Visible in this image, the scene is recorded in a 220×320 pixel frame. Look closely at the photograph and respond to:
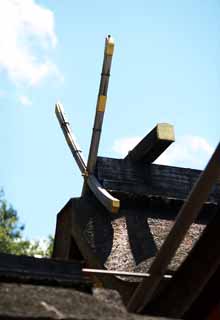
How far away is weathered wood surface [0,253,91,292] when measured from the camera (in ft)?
9.14

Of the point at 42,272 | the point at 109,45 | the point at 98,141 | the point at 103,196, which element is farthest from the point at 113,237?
the point at 42,272

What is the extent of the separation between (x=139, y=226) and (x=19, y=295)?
7.04 meters

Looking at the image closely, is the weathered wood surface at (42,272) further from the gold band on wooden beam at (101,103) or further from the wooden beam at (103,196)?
the gold band on wooden beam at (101,103)

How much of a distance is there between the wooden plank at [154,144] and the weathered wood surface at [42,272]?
6770mm

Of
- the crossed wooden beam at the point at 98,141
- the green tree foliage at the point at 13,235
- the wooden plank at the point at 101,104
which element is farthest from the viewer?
the green tree foliage at the point at 13,235

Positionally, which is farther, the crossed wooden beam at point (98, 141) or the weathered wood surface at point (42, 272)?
the crossed wooden beam at point (98, 141)

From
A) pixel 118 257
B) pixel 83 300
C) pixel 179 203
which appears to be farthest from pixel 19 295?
pixel 179 203

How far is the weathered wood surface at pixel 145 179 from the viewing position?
10117 mm

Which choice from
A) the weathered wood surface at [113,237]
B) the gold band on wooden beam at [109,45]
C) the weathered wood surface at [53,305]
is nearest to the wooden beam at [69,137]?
the weathered wood surface at [113,237]

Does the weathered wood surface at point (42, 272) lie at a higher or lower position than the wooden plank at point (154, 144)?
higher

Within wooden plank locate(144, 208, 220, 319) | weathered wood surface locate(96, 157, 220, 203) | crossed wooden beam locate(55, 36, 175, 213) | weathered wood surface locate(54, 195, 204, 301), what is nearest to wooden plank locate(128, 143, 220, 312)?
wooden plank locate(144, 208, 220, 319)

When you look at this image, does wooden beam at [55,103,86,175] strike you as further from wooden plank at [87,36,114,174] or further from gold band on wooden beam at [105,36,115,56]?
gold band on wooden beam at [105,36,115,56]

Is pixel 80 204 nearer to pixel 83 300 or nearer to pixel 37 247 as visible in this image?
pixel 83 300

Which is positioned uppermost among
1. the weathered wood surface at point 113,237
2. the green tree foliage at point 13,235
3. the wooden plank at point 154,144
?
the wooden plank at point 154,144
